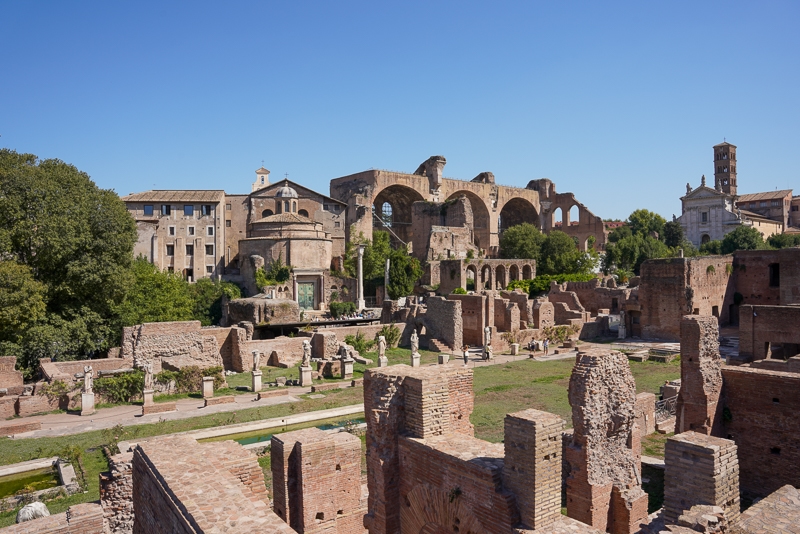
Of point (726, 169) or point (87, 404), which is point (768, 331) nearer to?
point (87, 404)

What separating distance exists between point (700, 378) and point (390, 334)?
18984 millimetres

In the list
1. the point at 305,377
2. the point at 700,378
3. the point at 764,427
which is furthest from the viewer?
the point at 305,377

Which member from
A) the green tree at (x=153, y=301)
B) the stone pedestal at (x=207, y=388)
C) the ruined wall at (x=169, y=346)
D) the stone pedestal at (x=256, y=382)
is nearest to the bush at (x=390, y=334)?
the ruined wall at (x=169, y=346)

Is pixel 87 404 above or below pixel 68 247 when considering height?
below

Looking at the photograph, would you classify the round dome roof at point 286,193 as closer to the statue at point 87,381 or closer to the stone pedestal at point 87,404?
the statue at point 87,381

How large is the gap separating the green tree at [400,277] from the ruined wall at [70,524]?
36.6 m

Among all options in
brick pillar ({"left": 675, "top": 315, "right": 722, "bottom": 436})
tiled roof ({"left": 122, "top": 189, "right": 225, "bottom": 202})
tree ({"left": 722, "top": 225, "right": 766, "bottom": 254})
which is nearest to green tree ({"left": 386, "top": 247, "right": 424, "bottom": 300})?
tiled roof ({"left": 122, "top": 189, "right": 225, "bottom": 202})

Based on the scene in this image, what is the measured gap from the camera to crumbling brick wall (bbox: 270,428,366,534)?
7.70 meters

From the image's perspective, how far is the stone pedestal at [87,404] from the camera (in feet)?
56.5

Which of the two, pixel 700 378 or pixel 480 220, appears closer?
pixel 700 378

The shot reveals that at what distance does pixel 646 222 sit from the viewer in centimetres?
7612

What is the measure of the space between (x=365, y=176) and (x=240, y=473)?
172 ft

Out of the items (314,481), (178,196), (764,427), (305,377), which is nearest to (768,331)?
(764,427)

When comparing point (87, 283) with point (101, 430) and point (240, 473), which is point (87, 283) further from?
point (240, 473)
